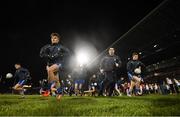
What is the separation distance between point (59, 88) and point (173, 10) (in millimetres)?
16081

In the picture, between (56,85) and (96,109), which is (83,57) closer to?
(56,85)

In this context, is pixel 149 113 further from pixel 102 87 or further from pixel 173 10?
pixel 173 10

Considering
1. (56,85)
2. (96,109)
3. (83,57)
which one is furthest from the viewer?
(83,57)

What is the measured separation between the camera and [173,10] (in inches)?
862

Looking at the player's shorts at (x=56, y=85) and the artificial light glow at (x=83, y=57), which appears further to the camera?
the artificial light glow at (x=83, y=57)

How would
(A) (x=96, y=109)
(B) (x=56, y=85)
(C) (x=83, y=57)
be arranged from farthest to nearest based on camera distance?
(C) (x=83, y=57) < (B) (x=56, y=85) < (A) (x=96, y=109)

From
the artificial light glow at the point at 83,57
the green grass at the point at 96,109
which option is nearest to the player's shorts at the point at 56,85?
the green grass at the point at 96,109

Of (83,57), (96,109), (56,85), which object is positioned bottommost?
(96,109)

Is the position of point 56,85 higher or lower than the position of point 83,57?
lower

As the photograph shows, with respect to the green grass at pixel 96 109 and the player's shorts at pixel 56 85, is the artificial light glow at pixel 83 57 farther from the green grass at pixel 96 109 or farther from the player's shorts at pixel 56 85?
the green grass at pixel 96 109

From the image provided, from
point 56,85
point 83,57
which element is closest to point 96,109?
point 56,85

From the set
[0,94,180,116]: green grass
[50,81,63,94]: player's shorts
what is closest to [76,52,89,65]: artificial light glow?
[50,81,63,94]: player's shorts

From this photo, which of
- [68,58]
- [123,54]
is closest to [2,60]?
[123,54]

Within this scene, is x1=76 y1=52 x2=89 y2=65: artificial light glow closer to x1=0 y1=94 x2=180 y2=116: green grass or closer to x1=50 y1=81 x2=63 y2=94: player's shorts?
x1=50 y1=81 x2=63 y2=94: player's shorts
